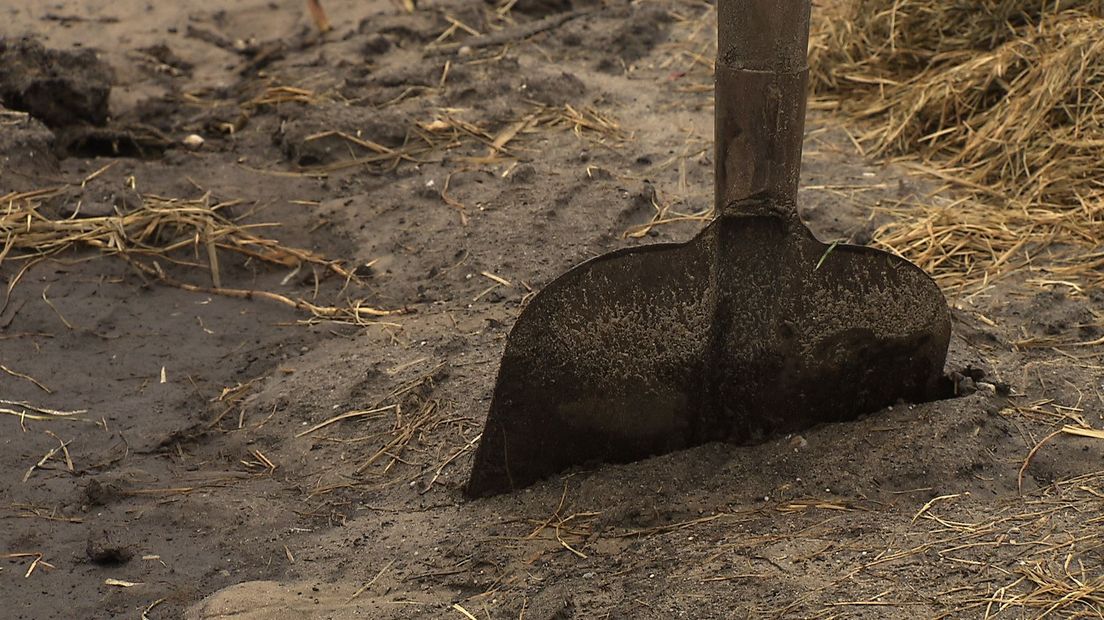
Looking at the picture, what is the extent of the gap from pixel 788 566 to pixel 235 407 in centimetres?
185

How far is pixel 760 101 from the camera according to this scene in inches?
114

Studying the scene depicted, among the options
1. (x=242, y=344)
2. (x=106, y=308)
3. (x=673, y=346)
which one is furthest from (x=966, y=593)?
(x=106, y=308)

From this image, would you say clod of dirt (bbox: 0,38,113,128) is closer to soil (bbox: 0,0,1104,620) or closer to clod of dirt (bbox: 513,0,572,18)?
soil (bbox: 0,0,1104,620)

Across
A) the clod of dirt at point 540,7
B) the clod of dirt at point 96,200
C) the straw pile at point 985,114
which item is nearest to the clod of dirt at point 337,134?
the clod of dirt at point 96,200

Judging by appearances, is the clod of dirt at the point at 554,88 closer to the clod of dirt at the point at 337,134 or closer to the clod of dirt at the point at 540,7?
the clod of dirt at the point at 337,134

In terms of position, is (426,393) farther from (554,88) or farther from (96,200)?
(554,88)

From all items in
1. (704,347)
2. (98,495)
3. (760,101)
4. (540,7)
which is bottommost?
(98,495)

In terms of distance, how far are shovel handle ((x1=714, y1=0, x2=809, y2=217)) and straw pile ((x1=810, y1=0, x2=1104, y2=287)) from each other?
4.34ft

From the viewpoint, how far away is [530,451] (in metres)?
2.98

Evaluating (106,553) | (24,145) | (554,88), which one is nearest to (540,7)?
(554,88)

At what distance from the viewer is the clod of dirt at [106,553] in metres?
2.93

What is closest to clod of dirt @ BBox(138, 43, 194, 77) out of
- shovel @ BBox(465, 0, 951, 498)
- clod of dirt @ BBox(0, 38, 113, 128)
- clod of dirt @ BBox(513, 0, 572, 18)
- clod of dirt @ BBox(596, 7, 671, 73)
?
clod of dirt @ BBox(0, 38, 113, 128)

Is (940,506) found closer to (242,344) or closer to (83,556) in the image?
(83,556)

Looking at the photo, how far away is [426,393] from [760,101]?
134cm
